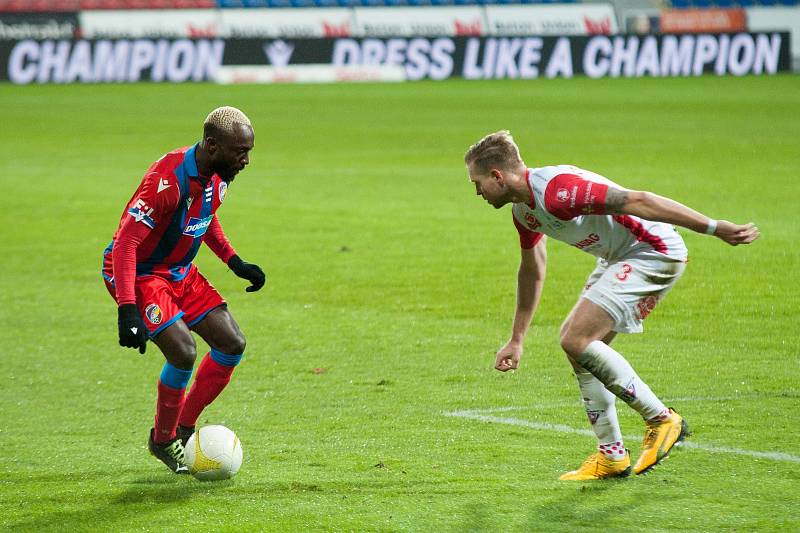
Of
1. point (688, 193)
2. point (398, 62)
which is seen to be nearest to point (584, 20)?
point (398, 62)

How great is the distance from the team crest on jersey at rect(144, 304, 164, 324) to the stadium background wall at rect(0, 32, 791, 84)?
3743cm

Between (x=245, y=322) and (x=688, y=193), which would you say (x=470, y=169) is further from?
(x=688, y=193)

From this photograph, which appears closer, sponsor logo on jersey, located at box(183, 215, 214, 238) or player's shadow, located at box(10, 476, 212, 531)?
player's shadow, located at box(10, 476, 212, 531)

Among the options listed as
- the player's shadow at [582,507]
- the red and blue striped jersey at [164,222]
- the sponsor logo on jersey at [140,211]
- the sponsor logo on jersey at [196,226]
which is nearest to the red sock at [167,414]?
the red and blue striped jersey at [164,222]

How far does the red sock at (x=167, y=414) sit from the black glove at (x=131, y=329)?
0.65 metres

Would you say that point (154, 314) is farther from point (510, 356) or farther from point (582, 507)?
point (582, 507)

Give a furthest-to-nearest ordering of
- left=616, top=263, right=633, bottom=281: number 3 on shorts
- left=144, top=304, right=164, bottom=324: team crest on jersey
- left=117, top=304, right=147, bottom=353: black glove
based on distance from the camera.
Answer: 1. left=144, top=304, right=164, bottom=324: team crest on jersey
2. left=616, top=263, right=633, bottom=281: number 3 on shorts
3. left=117, top=304, right=147, bottom=353: black glove

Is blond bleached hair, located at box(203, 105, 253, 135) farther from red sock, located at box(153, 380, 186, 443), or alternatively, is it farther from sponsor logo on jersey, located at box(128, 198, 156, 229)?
red sock, located at box(153, 380, 186, 443)

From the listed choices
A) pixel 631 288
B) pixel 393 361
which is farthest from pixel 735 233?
pixel 393 361

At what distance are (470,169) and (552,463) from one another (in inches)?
64.1

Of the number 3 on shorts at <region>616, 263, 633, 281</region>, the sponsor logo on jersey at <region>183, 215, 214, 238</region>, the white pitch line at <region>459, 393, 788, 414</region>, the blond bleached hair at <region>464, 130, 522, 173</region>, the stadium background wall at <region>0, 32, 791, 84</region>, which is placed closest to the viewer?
the blond bleached hair at <region>464, 130, 522, 173</region>

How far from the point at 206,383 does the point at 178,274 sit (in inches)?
23.9

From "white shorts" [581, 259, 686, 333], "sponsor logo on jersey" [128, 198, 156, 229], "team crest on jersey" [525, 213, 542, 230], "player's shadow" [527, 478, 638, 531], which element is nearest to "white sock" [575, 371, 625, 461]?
"player's shadow" [527, 478, 638, 531]

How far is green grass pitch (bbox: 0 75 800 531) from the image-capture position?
596cm
